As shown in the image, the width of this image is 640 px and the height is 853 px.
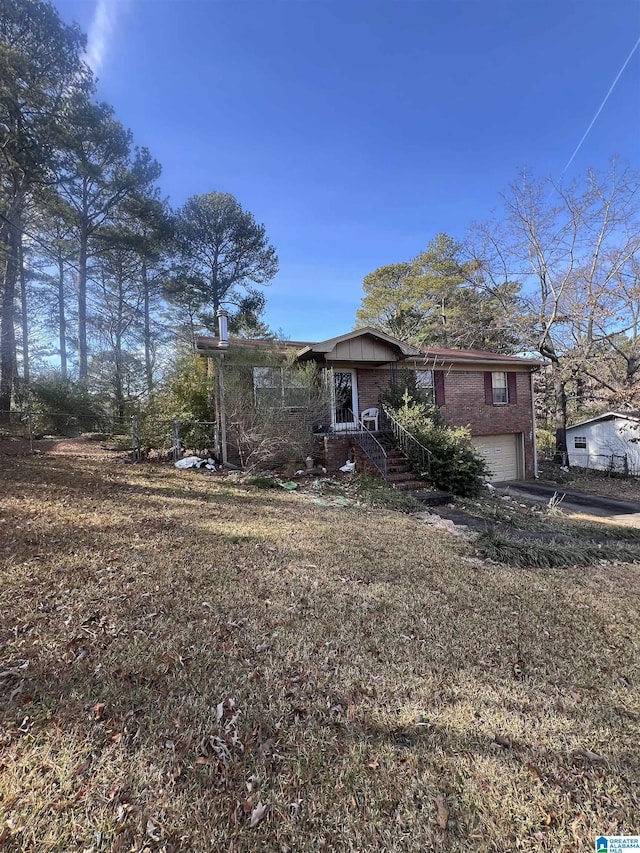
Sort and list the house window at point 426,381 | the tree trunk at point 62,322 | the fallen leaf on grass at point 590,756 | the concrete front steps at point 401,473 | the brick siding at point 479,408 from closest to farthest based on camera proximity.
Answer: the fallen leaf on grass at point 590,756, the concrete front steps at point 401,473, the house window at point 426,381, the brick siding at point 479,408, the tree trunk at point 62,322

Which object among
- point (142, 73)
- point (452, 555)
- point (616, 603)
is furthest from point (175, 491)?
point (142, 73)

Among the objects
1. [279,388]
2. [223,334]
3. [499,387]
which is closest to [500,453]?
[499,387]

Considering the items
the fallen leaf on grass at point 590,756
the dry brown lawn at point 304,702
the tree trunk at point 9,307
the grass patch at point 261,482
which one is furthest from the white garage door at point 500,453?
the tree trunk at point 9,307

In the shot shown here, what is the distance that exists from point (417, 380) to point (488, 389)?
362cm

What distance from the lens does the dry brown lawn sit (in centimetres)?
166

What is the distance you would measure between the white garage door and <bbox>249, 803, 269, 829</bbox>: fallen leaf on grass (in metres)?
14.4

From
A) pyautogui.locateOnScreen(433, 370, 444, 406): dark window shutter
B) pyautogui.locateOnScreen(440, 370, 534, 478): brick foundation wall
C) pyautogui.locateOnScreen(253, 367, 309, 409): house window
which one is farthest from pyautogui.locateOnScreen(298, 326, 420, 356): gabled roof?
pyautogui.locateOnScreen(440, 370, 534, 478): brick foundation wall

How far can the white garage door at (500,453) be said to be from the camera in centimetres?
1484

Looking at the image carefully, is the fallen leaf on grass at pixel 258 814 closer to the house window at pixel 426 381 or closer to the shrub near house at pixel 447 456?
the shrub near house at pixel 447 456

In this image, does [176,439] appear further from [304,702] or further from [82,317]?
[82,317]

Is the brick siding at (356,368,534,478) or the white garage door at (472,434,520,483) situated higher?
the brick siding at (356,368,534,478)

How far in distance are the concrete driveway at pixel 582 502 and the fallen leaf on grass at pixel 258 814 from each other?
1065 cm

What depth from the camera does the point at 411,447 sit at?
10.6 meters

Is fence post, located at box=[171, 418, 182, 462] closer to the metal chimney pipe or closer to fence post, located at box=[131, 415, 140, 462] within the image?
fence post, located at box=[131, 415, 140, 462]
